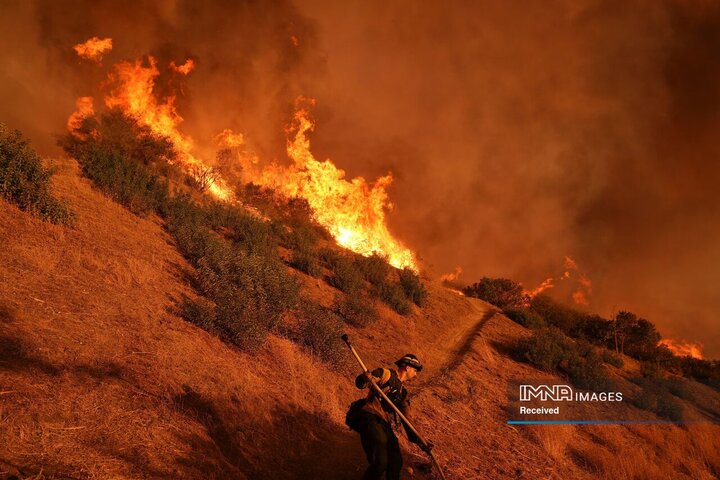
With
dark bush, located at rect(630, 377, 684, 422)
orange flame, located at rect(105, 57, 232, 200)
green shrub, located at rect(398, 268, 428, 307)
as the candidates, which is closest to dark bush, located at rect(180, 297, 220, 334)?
green shrub, located at rect(398, 268, 428, 307)

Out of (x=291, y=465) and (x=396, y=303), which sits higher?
(x=396, y=303)

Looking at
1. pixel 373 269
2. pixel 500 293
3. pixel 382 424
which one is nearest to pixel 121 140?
pixel 373 269

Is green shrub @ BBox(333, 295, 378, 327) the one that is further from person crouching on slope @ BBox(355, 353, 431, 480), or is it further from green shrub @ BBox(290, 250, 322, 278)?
person crouching on slope @ BBox(355, 353, 431, 480)

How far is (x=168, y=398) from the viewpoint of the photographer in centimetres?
524

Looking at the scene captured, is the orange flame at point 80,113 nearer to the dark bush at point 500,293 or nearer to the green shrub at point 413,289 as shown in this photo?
the green shrub at point 413,289

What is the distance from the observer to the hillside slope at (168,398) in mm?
4027

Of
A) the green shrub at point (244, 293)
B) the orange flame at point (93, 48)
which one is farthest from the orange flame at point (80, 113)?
the green shrub at point (244, 293)

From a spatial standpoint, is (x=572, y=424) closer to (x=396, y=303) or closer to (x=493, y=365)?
(x=493, y=365)

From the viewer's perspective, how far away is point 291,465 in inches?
210

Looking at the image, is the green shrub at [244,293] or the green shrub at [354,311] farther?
the green shrub at [354,311]

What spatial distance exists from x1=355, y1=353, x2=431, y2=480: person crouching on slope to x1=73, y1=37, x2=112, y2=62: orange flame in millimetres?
29927

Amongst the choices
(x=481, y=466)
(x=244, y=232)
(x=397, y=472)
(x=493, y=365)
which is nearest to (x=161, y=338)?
(x=397, y=472)

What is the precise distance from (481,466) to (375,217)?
26.8m

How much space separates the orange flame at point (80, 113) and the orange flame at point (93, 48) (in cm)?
367
